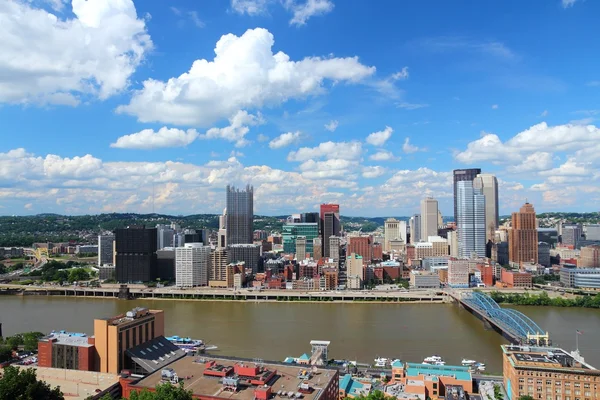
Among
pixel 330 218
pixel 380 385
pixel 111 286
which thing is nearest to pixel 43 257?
pixel 111 286

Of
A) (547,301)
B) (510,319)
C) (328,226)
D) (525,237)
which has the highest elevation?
(328,226)

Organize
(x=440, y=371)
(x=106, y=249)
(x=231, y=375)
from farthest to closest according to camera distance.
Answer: (x=106, y=249), (x=440, y=371), (x=231, y=375)

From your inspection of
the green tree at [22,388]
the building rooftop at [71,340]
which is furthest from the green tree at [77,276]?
the green tree at [22,388]

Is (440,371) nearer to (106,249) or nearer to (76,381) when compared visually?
(76,381)

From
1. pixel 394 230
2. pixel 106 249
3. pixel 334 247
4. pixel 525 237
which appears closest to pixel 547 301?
pixel 525 237

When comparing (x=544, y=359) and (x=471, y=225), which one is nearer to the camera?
(x=544, y=359)

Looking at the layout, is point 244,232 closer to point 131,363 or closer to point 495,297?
point 495,297

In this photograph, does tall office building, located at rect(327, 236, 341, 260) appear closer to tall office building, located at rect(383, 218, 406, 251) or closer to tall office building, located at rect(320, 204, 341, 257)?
tall office building, located at rect(320, 204, 341, 257)

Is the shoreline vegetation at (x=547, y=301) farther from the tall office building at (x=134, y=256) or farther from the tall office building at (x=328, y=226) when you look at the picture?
the tall office building at (x=134, y=256)
